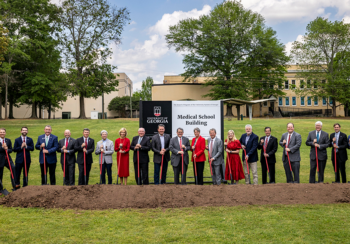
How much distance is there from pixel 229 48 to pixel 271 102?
16.6 m

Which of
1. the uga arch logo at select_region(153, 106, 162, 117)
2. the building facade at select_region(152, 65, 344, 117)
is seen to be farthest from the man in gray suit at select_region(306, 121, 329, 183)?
the building facade at select_region(152, 65, 344, 117)

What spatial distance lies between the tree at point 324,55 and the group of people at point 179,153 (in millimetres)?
41762

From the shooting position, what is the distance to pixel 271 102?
58781 mm

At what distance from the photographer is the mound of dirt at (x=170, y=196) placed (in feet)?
22.6

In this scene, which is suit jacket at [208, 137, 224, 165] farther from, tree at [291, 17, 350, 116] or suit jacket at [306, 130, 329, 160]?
tree at [291, 17, 350, 116]

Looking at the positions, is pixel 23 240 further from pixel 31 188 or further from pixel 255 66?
pixel 255 66

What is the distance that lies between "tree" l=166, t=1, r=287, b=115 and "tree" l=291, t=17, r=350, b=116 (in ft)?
13.3

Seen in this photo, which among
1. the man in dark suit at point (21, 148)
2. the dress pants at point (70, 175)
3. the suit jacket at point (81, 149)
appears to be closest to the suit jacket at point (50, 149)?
the man in dark suit at point (21, 148)

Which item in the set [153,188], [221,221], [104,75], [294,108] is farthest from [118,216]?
[294,108]

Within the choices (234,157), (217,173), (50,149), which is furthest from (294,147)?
(50,149)

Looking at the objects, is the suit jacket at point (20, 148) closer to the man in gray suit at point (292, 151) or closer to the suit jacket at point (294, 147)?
the man in gray suit at point (292, 151)

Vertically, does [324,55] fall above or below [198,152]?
above

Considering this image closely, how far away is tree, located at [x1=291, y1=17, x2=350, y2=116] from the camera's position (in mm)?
46688

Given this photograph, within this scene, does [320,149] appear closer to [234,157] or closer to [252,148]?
[252,148]
